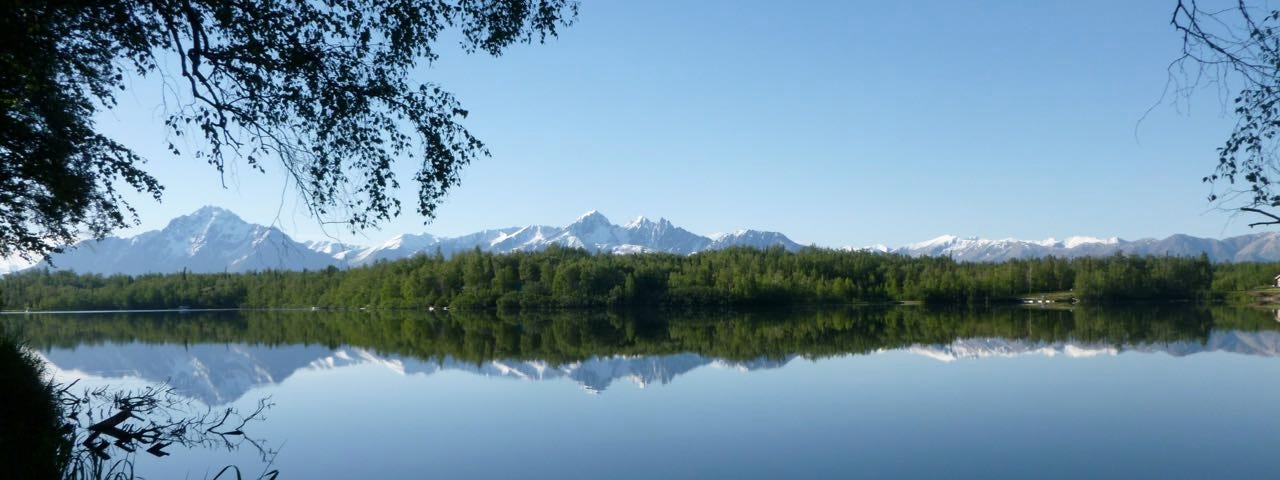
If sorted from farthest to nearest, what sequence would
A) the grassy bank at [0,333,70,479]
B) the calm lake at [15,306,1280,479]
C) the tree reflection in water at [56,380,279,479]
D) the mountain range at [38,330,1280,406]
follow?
1. the mountain range at [38,330,1280,406]
2. the calm lake at [15,306,1280,479]
3. the tree reflection in water at [56,380,279,479]
4. the grassy bank at [0,333,70,479]

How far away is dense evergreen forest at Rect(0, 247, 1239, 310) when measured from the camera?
303ft

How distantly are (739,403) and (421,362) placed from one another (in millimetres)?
16723

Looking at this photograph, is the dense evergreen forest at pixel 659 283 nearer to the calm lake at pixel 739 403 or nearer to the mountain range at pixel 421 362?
the calm lake at pixel 739 403

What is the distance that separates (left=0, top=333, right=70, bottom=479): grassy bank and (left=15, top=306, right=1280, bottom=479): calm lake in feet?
6.73

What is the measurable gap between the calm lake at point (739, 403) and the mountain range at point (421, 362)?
20 cm

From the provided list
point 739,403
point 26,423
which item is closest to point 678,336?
point 739,403

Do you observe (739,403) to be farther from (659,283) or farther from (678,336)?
(659,283)

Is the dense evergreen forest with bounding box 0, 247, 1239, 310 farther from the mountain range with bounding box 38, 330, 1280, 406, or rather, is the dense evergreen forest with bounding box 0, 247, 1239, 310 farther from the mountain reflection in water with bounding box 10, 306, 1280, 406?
the mountain range with bounding box 38, 330, 1280, 406

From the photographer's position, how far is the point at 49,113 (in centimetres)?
805

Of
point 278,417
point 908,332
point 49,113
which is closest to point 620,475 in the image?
point 49,113

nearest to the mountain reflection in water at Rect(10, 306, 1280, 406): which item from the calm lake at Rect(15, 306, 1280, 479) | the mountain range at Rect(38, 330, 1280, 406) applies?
the mountain range at Rect(38, 330, 1280, 406)

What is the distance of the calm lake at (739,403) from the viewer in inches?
563

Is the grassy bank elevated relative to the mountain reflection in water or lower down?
elevated

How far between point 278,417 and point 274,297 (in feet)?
378
